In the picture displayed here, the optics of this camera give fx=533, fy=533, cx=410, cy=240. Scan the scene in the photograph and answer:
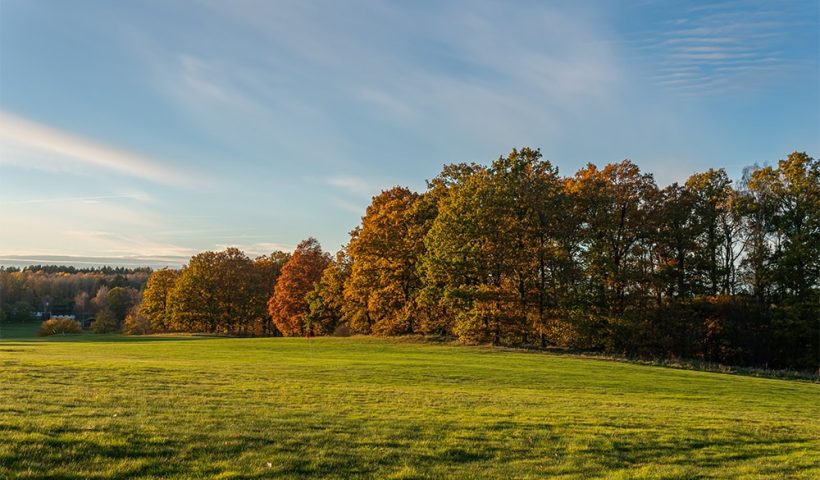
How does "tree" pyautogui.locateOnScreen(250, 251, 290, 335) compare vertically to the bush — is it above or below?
above

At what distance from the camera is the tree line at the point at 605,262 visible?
44594 millimetres

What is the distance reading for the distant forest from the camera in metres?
44.6

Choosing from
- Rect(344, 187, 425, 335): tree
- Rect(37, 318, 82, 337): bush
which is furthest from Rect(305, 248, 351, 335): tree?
Rect(37, 318, 82, 337): bush

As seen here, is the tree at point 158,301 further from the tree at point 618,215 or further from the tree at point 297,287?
the tree at point 618,215

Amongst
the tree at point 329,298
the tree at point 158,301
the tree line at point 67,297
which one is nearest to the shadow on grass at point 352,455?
the tree at point 329,298

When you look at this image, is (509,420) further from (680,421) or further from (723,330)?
(723,330)

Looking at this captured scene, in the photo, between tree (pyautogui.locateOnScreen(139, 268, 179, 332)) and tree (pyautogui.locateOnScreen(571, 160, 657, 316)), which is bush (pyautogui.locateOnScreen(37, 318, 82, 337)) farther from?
tree (pyautogui.locateOnScreen(571, 160, 657, 316))

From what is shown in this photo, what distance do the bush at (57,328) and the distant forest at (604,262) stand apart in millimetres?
56413

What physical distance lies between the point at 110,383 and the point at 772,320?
49291 millimetres

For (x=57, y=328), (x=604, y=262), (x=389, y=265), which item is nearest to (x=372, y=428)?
(x=604, y=262)

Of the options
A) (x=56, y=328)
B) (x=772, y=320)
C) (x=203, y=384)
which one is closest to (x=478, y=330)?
(x=772, y=320)

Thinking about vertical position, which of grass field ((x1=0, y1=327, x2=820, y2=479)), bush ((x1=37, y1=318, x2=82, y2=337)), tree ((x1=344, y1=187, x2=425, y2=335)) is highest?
tree ((x1=344, y1=187, x2=425, y2=335))

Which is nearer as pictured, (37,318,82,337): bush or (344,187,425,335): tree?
(344,187,425,335): tree

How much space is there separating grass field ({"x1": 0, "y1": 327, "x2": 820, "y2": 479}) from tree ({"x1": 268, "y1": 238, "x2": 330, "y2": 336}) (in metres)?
46.0
